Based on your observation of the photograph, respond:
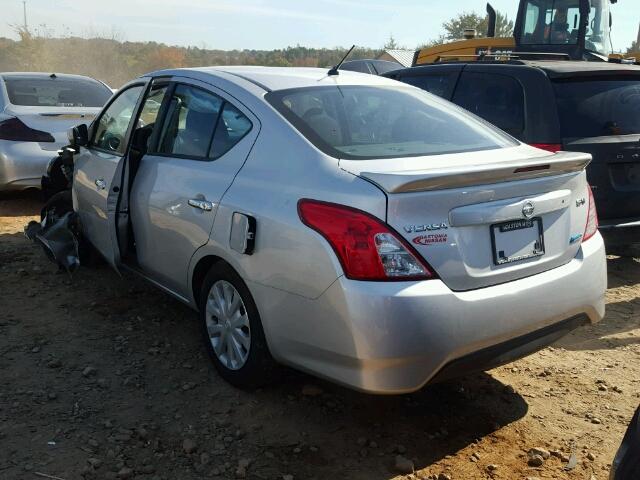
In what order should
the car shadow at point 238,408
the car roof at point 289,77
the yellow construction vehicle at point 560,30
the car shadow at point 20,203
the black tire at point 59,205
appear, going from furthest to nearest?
1. the yellow construction vehicle at point 560,30
2. the car shadow at point 20,203
3. the black tire at point 59,205
4. the car roof at point 289,77
5. the car shadow at point 238,408

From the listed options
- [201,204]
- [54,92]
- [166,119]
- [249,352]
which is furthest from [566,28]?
[249,352]

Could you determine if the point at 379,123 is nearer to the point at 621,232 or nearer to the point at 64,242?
the point at 621,232

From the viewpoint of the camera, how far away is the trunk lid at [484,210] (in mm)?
2650

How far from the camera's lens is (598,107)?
5141 mm

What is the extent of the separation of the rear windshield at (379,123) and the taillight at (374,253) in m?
0.49

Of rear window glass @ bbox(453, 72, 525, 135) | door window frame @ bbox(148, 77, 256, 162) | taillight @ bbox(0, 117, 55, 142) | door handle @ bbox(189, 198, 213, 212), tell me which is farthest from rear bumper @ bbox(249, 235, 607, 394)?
taillight @ bbox(0, 117, 55, 142)

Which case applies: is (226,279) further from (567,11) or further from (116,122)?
(567,11)

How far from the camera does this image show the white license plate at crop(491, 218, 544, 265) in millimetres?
2826

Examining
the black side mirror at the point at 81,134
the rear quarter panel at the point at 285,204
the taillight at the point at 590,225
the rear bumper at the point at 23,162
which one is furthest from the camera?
the rear bumper at the point at 23,162

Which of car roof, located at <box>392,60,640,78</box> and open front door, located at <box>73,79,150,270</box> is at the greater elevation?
car roof, located at <box>392,60,640,78</box>

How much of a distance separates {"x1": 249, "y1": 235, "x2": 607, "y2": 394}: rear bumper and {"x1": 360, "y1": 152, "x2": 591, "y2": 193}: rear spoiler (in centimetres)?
40

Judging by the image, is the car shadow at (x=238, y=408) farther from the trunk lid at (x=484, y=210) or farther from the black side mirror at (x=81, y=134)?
the black side mirror at (x=81, y=134)

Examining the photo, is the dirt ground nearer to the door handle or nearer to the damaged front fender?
the damaged front fender

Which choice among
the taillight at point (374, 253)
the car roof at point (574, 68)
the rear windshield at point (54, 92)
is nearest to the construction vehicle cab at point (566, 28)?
the car roof at point (574, 68)
